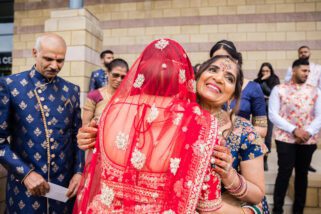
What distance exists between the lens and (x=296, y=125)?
362 cm

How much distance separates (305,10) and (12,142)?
7.26 metres

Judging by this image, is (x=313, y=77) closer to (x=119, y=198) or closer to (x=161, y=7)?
(x=161, y=7)

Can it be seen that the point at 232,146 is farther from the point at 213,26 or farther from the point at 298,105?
the point at 213,26

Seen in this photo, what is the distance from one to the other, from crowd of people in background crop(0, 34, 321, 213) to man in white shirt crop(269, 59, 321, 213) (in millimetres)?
1567

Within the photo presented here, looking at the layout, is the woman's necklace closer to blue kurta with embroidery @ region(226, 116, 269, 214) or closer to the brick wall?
blue kurta with embroidery @ region(226, 116, 269, 214)

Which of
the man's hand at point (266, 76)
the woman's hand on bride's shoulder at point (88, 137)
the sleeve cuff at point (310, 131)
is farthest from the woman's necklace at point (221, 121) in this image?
the man's hand at point (266, 76)

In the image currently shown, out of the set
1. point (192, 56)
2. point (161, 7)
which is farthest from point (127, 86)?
point (161, 7)

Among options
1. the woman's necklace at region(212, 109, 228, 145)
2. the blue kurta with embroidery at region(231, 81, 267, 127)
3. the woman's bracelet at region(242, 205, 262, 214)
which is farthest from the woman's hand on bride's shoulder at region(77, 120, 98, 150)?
the blue kurta with embroidery at region(231, 81, 267, 127)

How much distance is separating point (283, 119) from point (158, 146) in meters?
2.79

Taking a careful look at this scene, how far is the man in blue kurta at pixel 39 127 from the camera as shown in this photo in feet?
6.40

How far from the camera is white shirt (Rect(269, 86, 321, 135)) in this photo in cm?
351

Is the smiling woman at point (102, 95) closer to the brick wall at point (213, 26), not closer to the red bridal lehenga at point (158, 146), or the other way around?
the red bridal lehenga at point (158, 146)

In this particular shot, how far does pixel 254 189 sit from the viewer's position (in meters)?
1.40

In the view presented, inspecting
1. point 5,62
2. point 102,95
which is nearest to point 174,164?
point 102,95
